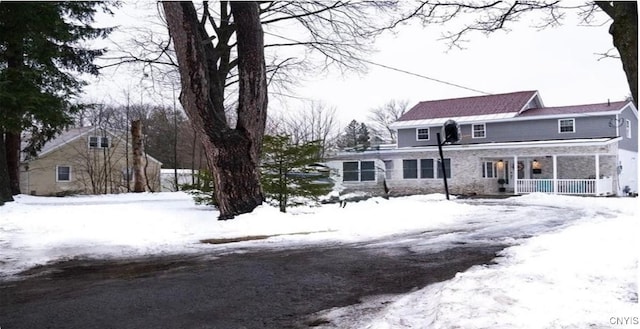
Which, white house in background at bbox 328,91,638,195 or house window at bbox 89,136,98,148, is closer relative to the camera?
white house in background at bbox 328,91,638,195

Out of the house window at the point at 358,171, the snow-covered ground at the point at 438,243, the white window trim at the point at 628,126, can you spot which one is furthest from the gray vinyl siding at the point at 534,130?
the snow-covered ground at the point at 438,243

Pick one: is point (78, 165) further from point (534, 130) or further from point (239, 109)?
point (534, 130)

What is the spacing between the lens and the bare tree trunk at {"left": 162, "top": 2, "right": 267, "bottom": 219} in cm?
978

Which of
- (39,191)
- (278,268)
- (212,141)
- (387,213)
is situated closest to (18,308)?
(278,268)

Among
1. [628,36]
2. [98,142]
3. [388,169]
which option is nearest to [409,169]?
[388,169]

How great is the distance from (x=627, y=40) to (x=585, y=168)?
24038mm

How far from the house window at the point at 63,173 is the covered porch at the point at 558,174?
2684 centimetres

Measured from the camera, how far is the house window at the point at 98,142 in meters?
33.3

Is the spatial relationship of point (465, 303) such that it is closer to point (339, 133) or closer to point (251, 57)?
point (251, 57)

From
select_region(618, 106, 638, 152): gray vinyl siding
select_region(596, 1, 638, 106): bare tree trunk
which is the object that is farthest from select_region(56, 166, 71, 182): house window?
select_region(596, 1, 638, 106): bare tree trunk

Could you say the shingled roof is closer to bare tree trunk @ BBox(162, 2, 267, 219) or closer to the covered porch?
the covered porch

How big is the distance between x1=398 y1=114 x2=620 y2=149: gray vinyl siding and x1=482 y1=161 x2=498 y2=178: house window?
5.02 ft

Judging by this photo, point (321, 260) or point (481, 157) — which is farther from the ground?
point (481, 157)

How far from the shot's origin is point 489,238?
28.0ft
